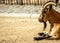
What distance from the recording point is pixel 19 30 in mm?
6051

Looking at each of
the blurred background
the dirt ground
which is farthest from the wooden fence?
the dirt ground

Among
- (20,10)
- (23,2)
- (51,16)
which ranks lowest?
(20,10)

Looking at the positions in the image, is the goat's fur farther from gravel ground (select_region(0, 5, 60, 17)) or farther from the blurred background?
gravel ground (select_region(0, 5, 60, 17))

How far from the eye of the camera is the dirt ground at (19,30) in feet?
17.3

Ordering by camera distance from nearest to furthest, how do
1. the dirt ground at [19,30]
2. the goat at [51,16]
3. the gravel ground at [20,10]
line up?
the dirt ground at [19,30]
the goat at [51,16]
the gravel ground at [20,10]

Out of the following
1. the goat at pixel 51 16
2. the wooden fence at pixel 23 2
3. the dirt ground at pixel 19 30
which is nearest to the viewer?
the dirt ground at pixel 19 30

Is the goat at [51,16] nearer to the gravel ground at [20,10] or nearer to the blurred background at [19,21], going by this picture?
the blurred background at [19,21]

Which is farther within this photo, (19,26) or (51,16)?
(19,26)

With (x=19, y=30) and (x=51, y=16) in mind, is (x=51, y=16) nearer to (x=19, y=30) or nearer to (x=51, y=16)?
(x=51, y=16)

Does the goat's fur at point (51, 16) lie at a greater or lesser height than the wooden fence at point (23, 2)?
greater

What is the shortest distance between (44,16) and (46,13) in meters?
0.09

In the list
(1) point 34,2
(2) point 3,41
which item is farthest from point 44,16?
(1) point 34,2

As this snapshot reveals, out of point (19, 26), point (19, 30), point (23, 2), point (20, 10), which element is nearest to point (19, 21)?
point (19, 26)

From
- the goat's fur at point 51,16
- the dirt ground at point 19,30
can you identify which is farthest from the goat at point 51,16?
the dirt ground at point 19,30
